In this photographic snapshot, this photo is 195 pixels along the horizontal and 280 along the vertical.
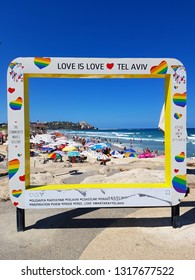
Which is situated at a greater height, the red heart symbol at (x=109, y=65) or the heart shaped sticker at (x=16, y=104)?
the red heart symbol at (x=109, y=65)

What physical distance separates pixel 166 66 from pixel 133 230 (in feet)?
11.6

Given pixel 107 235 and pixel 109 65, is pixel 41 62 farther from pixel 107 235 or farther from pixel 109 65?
pixel 107 235

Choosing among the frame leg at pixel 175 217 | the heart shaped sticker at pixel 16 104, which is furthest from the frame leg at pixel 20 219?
the frame leg at pixel 175 217

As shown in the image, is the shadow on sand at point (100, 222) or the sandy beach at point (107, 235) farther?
the shadow on sand at point (100, 222)

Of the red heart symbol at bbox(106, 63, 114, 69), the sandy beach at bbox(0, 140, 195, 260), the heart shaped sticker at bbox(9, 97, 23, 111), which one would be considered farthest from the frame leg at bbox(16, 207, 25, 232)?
the red heart symbol at bbox(106, 63, 114, 69)

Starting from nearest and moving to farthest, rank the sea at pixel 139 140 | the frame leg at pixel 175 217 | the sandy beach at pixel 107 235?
the sandy beach at pixel 107 235 → the frame leg at pixel 175 217 → the sea at pixel 139 140

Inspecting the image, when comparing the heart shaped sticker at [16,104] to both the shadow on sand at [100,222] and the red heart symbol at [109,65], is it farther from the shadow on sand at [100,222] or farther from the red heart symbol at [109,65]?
the shadow on sand at [100,222]

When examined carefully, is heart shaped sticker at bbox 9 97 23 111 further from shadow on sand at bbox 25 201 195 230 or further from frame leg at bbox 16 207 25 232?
shadow on sand at bbox 25 201 195 230

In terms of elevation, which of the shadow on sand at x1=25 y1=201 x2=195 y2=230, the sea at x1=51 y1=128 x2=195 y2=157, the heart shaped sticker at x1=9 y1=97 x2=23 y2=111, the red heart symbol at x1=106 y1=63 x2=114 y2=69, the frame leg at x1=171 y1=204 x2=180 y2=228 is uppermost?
the red heart symbol at x1=106 y1=63 x2=114 y2=69
